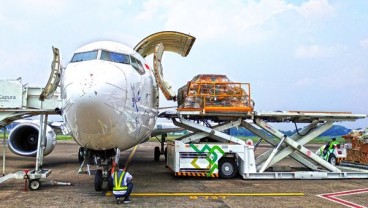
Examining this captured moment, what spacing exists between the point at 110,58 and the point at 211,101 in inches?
211

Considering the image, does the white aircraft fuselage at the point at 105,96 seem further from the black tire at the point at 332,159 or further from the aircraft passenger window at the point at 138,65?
the black tire at the point at 332,159

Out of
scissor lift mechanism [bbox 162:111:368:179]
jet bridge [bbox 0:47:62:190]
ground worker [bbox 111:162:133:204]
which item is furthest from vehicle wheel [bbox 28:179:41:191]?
scissor lift mechanism [bbox 162:111:368:179]

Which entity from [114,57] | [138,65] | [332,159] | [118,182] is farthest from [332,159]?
[114,57]

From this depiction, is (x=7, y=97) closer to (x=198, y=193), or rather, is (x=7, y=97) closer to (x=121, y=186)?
(x=121, y=186)

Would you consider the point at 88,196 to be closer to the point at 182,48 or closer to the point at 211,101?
the point at 211,101

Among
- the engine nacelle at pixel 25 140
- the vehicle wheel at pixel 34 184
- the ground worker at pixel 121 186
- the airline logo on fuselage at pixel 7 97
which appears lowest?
the vehicle wheel at pixel 34 184

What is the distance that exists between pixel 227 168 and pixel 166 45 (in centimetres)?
672

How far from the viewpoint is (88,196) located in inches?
356

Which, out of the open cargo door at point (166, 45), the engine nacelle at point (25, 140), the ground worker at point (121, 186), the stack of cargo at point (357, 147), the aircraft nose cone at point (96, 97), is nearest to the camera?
the aircraft nose cone at point (96, 97)

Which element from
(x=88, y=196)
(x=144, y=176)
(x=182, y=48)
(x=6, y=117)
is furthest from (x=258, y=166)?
(x=6, y=117)

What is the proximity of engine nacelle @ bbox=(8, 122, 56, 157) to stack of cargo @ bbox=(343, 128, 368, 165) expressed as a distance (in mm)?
13939

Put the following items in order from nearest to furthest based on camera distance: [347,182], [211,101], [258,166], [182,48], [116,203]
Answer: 1. [116,203]
2. [347,182]
3. [211,101]
4. [258,166]
5. [182,48]

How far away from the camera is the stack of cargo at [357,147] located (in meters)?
17.1

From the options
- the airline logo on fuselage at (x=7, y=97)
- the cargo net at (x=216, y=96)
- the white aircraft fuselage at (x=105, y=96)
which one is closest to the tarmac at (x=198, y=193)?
the white aircraft fuselage at (x=105, y=96)
